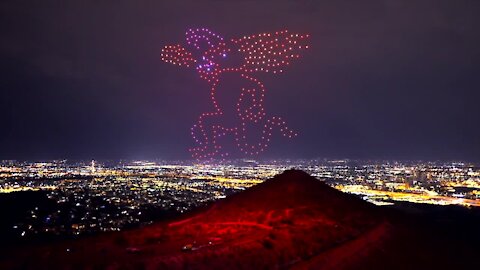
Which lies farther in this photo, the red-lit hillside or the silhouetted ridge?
the silhouetted ridge

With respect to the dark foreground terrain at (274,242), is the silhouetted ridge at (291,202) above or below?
above

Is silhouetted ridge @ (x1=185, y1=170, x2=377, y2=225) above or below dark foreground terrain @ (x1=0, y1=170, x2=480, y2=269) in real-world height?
above

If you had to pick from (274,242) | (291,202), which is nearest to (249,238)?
(274,242)

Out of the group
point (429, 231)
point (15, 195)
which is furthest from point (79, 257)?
point (15, 195)

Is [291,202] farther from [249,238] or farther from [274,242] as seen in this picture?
[274,242]

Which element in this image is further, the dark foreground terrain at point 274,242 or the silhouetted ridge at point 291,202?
the silhouetted ridge at point 291,202

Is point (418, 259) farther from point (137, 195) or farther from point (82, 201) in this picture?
point (137, 195)

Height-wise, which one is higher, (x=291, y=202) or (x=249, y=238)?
(x=291, y=202)
